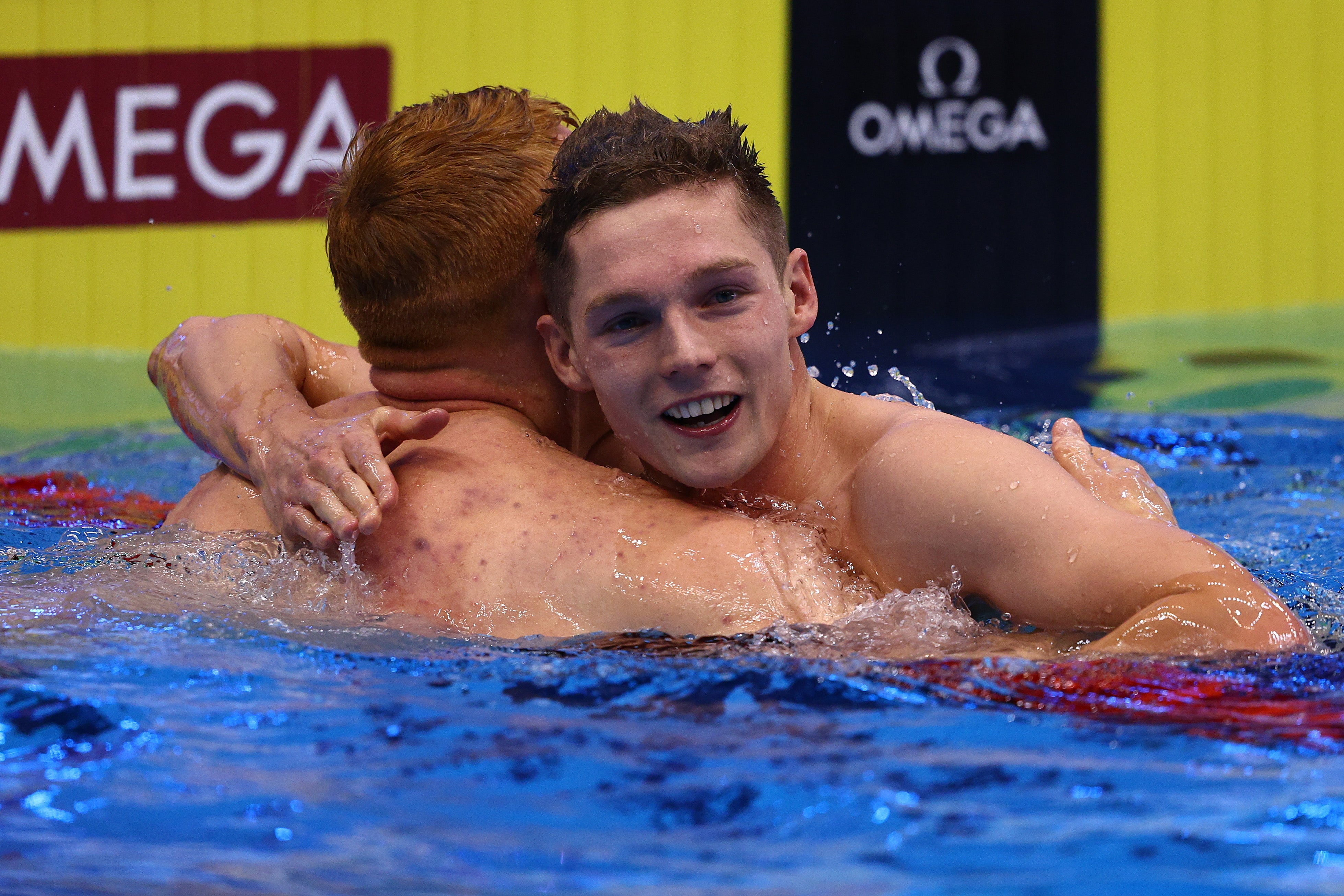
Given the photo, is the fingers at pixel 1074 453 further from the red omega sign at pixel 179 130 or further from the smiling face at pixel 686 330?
the red omega sign at pixel 179 130

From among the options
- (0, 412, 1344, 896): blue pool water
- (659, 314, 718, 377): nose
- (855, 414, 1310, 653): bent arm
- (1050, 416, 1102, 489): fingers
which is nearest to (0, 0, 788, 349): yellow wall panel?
(1050, 416, 1102, 489): fingers

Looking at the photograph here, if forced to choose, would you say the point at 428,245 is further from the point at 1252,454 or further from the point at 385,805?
the point at 1252,454

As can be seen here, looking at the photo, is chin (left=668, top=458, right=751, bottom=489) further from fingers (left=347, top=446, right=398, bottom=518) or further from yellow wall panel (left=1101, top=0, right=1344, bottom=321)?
yellow wall panel (left=1101, top=0, right=1344, bottom=321)

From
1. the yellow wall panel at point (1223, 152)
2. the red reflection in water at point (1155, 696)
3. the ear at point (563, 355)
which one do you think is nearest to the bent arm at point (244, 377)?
the ear at point (563, 355)

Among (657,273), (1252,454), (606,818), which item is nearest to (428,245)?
(657,273)

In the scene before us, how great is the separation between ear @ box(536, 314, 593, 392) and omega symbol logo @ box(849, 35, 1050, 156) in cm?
405

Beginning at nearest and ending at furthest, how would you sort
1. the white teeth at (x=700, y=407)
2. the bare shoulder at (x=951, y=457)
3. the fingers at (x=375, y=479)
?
→ the bare shoulder at (x=951, y=457), the fingers at (x=375, y=479), the white teeth at (x=700, y=407)

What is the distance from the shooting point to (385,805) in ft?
4.75

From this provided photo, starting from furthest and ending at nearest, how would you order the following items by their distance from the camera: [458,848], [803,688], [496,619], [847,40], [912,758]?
[847,40] < [496,619] < [803,688] < [912,758] < [458,848]

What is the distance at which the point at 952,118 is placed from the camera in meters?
5.98

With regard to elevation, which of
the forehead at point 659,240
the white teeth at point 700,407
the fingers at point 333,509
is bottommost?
the fingers at point 333,509

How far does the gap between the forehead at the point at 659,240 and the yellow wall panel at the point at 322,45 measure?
4.10 metres

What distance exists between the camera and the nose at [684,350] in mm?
2070

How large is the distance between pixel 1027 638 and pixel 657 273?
2.46 feet
